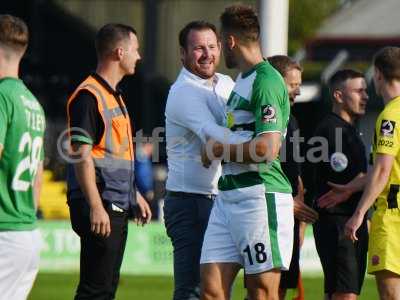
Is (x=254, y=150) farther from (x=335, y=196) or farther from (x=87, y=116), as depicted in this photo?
(x=335, y=196)

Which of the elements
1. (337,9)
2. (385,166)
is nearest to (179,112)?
(385,166)

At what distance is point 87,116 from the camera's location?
7.96 metres

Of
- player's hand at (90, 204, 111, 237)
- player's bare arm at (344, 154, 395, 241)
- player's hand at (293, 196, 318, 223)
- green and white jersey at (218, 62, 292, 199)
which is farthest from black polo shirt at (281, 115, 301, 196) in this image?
player's hand at (90, 204, 111, 237)

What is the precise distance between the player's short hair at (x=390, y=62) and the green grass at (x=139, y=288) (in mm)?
4837

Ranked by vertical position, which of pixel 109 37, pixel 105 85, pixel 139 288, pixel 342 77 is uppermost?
pixel 109 37

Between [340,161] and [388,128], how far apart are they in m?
1.20

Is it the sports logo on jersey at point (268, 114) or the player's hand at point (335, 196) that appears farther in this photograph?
the player's hand at point (335, 196)

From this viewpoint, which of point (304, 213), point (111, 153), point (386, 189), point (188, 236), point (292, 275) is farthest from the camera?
point (292, 275)

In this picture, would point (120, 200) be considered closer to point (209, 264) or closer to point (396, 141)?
point (209, 264)

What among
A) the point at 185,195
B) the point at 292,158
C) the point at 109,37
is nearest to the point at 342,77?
the point at 292,158

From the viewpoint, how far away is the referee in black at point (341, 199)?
31.0ft

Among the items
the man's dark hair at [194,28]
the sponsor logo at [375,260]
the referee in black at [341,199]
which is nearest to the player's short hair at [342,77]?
Answer: the referee in black at [341,199]

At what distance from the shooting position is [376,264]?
8.48m

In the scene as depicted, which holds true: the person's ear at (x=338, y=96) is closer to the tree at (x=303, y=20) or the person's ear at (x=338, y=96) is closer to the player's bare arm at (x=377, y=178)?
the player's bare arm at (x=377, y=178)
